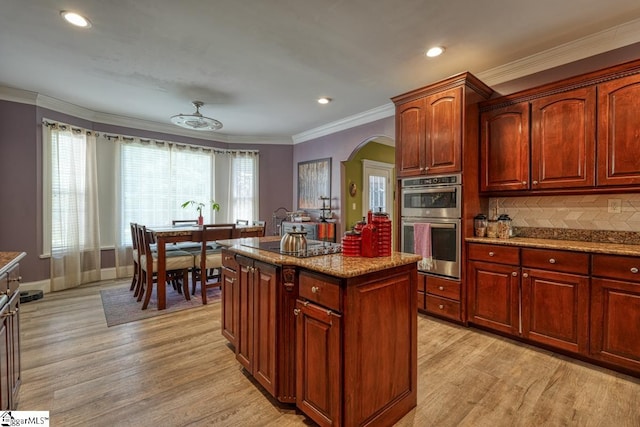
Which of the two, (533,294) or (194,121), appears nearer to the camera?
(533,294)

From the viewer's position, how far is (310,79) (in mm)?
3346

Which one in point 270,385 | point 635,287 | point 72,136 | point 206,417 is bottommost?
point 206,417

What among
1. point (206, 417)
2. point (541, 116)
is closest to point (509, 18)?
point (541, 116)

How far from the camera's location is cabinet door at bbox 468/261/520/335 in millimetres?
2580

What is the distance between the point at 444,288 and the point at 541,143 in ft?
5.32

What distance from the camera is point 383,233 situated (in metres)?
1.75

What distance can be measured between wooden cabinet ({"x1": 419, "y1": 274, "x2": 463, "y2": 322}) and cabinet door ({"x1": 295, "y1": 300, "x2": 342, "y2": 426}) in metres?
1.93

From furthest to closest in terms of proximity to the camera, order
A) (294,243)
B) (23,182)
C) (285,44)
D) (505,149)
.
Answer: (23,182), (505,149), (285,44), (294,243)

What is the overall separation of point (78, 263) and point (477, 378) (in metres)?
5.16

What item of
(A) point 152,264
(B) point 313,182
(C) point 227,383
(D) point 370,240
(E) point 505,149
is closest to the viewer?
(D) point 370,240

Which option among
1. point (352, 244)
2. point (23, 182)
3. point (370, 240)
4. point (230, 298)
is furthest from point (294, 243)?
point (23, 182)

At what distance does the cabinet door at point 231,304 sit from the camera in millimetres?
2174

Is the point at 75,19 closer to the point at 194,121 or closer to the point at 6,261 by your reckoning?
the point at 194,121

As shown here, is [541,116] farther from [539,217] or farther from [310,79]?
[310,79]
